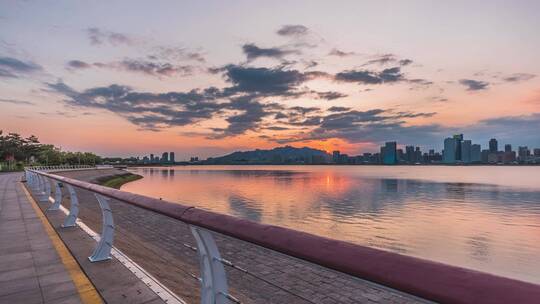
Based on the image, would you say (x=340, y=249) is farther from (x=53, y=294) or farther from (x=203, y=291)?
(x=53, y=294)

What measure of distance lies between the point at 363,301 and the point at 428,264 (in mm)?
8142

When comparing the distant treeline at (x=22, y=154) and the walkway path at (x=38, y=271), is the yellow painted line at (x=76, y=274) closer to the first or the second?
the walkway path at (x=38, y=271)

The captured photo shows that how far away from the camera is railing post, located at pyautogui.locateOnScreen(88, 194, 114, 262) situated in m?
5.64

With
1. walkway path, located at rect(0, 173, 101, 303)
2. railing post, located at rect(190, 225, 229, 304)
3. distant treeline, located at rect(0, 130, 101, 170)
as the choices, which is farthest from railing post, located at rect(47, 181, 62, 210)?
distant treeline, located at rect(0, 130, 101, 170)

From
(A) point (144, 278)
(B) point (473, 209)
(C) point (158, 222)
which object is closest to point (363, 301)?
(A) point (144, 278)

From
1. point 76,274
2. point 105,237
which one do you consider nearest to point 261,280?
point 105,237

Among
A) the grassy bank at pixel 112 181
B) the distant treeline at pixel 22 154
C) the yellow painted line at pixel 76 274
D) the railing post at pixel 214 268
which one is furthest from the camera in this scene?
the distant treeline at pixel 22 154

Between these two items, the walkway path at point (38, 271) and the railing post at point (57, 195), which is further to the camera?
the railing post at point (57, 195)

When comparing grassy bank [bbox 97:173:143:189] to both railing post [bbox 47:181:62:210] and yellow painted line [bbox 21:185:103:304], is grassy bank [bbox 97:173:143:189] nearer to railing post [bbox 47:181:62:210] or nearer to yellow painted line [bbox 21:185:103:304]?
railing post [bbox 47:181:62:210]

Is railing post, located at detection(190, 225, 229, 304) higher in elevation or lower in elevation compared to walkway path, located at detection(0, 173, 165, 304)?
higher

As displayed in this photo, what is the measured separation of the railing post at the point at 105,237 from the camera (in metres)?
5.64

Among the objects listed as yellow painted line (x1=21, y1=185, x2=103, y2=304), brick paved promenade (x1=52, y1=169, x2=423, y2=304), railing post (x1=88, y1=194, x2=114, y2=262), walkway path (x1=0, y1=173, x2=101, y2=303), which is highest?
railing post (x1=88, y1=194, x2=114, y2=262)

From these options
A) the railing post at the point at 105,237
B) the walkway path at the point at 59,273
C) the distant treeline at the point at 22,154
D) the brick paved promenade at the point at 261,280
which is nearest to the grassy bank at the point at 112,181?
the distant treeline at the point at 22,154

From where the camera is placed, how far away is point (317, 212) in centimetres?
3962
